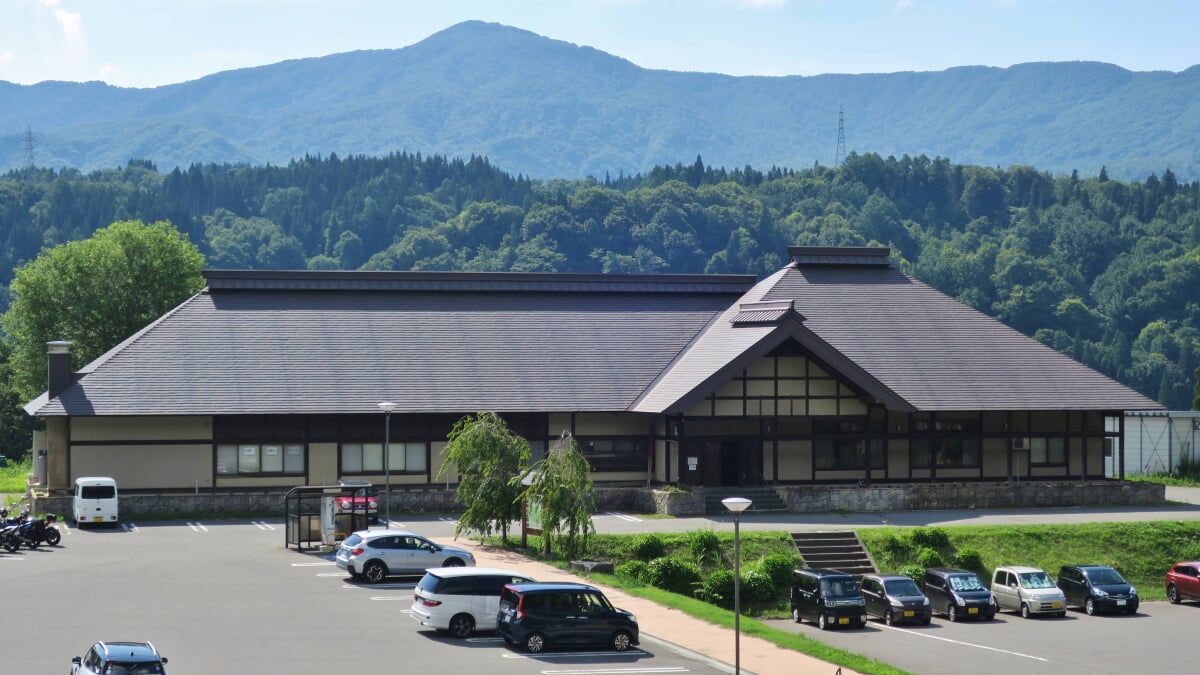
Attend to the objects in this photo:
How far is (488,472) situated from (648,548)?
5.44m

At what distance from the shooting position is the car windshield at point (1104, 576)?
4150cm

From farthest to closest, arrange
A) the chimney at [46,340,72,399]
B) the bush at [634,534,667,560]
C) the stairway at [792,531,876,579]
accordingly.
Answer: the chimney at [46,340,72,399] < the stairway at [792,531,876,579] < the bush at [634,534,667,560]

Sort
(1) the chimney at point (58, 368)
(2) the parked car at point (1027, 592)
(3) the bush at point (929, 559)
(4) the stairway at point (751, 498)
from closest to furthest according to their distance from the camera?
(2) the parked car at point (1027, 592)
(3) the bush at point (929, 559)
(1) the chimney at point (58, 368)
(4) the stairway at point (751, 498)

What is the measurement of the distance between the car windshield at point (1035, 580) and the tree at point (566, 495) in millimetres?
12393

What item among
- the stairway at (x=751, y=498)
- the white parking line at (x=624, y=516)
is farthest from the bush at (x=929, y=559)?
the white parking line at (x=624, y=516)

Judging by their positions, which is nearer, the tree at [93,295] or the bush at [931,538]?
the bush at [931,538]

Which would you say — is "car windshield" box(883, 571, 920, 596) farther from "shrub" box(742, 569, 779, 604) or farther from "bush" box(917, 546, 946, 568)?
"bush" box(917, 546, 946, 568)

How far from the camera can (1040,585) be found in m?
40.9

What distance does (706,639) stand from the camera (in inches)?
1246

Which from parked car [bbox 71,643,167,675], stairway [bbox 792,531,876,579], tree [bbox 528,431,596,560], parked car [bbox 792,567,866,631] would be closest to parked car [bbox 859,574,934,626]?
parked car [bbox 792,567,866,631]

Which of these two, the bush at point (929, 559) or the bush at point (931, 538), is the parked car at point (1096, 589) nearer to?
the bush at point (929, 559)

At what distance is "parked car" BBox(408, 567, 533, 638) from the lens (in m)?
31.3

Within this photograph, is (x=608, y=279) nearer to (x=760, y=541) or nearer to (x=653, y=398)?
(x=653, y=398)

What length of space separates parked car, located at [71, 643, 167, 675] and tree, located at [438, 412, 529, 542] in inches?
797
